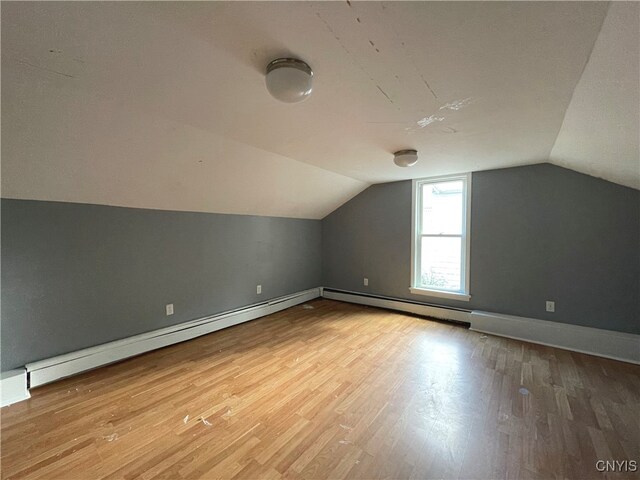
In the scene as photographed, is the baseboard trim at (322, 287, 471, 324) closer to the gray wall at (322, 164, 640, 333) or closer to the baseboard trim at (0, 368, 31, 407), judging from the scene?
the gray wall at (322, 164, 640, 333)

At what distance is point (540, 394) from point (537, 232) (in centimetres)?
191

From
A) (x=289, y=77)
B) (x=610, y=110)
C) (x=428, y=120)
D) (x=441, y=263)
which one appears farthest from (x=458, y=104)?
(x=441, y=263)

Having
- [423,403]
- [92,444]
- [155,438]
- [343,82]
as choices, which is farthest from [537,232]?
[92,444]

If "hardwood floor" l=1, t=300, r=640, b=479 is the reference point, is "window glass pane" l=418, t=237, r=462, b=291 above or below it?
above

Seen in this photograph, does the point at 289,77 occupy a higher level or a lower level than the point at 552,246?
higher

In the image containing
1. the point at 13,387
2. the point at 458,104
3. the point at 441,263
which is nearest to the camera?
the point at 458,104

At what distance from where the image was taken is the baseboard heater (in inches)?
84.1

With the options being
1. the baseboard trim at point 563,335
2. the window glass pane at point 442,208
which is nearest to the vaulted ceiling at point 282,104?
the window glass pane at point 442,208

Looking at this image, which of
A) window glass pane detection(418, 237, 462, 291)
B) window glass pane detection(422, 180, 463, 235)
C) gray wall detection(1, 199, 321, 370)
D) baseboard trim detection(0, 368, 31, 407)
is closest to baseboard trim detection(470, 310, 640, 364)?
window glass pane detection(418, 237, 462, 291)

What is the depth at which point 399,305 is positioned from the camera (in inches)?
165

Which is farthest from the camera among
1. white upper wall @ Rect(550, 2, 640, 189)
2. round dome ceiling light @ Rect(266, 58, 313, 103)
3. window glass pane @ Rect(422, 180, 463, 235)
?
window glass pane @ Rect(422, 180, 463, 235)

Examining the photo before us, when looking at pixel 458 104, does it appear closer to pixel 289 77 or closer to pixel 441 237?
pixel 289 77

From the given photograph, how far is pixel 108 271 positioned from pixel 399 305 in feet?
12.7

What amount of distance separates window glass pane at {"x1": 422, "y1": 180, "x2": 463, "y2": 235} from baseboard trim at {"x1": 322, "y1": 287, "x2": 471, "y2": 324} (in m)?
1.14
